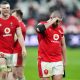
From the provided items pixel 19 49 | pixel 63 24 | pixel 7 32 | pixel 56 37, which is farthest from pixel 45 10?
pixel 56 37

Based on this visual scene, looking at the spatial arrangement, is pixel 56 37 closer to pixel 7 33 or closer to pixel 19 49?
pixel 7 33

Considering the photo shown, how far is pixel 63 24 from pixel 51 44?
20507 millimetres

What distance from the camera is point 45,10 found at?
124ft

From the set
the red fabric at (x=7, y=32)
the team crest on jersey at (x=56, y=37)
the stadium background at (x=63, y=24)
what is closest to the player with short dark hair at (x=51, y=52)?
the team crest on jersey at (x=56, y=37)

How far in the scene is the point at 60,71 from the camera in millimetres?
16219

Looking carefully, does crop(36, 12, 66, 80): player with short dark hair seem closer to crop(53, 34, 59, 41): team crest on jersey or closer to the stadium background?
crop(53, 34, 59, 41): team crest on jersey

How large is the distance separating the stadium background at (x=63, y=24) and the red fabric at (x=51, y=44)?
9838mm

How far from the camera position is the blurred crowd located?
36781 millimetres

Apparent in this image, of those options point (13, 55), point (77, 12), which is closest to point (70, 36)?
point (77, 12)

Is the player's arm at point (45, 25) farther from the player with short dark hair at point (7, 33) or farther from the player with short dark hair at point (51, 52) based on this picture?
the player with short dark hair at point (7, 33)

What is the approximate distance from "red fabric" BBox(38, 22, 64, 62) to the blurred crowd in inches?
771

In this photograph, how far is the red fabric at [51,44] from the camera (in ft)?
53.4

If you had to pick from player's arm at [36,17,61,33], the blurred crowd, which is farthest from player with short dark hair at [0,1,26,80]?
the blurred crowd

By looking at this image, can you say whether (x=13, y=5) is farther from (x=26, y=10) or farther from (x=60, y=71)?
(x=60, y=71)
